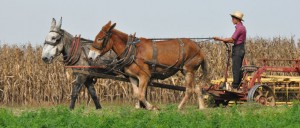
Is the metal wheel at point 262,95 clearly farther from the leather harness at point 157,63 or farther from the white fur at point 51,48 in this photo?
the white fur at point 51,48

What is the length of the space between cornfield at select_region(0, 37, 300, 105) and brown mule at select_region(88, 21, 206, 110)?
27.7 feet

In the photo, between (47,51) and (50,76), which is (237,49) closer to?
Result: (47,51)

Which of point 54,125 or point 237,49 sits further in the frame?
point 237,49

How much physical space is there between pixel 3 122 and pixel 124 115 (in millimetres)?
2183

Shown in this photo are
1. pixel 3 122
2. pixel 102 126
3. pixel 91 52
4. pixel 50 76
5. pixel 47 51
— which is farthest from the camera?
pixel 50 76

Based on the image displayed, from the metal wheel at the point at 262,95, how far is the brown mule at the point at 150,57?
1115 millimetres

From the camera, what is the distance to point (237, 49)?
46.6 feet

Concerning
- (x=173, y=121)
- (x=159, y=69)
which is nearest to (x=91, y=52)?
(x=159, y=69)

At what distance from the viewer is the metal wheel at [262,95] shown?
14.0 meters

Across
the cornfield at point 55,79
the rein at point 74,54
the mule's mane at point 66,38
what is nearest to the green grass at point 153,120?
the rein at point 74,54

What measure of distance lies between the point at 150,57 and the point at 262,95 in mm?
2694

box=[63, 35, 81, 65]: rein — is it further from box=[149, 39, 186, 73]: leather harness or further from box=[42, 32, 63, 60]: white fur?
box=[149, 39, 186, 73]: leather harness

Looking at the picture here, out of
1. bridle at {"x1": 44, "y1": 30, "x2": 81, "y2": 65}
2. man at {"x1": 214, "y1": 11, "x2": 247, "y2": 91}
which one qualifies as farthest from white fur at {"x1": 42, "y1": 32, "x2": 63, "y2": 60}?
man at {"x1": 214, "y1": 11, "x2": 247, "y2": 91}

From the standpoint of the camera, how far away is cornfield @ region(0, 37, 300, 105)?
22844 mm
